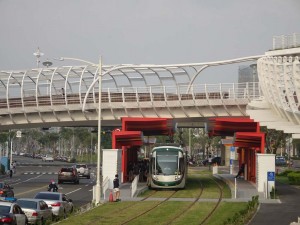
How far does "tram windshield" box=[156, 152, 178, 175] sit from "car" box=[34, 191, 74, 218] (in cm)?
1330

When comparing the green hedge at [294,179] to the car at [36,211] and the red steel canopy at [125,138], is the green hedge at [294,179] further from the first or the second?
the car at [36,211]

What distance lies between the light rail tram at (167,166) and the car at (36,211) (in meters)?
17.6

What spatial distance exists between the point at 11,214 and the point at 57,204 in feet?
27.7

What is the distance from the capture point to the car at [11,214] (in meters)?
24.6

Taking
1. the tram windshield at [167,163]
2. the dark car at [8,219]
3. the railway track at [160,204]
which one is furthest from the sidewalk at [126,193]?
the dark car at [8,219]

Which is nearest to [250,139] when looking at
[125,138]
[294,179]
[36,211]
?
[125,138]

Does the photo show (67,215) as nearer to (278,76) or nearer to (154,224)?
(154,224)

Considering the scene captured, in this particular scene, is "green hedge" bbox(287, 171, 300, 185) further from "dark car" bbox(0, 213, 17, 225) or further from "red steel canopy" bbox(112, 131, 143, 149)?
"dark car" bbox(0, 213, 17, 225)

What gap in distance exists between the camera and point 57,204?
3366cm

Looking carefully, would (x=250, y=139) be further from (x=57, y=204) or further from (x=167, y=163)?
(x=57, y=204)

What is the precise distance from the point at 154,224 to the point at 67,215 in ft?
20.9

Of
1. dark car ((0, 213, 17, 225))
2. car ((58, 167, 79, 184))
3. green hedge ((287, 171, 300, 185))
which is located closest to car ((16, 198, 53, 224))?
dark car ((0, 213, 17, 225))

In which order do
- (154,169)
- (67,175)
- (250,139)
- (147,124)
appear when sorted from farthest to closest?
(67,175)
(147,124)
(250,139)
(154,169)

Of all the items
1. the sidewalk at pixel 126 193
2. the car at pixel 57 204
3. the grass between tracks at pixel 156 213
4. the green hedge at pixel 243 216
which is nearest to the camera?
the green hedge at pixel 243 216
